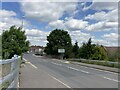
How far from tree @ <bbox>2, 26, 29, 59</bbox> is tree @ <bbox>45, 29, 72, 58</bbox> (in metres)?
58.3

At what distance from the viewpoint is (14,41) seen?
3634 cm

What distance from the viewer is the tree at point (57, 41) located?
10044 centimetres

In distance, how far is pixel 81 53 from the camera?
72750mm

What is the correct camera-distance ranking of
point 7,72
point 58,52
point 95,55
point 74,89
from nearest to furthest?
point 7,72 < point 74,89 < point 95,55 < point 58,52

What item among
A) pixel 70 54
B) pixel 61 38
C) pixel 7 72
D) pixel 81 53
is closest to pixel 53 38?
pixel 61 38

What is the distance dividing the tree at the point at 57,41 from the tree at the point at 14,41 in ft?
191

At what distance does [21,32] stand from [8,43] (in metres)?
3.31

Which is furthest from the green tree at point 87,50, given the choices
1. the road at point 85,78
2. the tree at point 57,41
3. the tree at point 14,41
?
the road at point 85,78

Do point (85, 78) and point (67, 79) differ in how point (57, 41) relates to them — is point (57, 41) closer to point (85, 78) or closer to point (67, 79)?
point (85, 78)

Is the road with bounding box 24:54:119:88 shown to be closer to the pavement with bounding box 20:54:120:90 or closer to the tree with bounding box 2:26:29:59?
the pavement with bounding box 20:54:120:90

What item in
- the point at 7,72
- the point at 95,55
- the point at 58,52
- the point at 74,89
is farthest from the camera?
the point at 58,52

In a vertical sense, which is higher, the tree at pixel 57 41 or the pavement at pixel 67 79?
the tree at pixel 57 41

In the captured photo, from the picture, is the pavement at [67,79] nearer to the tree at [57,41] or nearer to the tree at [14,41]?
the tree at [14,41]

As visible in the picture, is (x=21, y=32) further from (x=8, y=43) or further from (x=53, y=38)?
(x=53, y=38)
